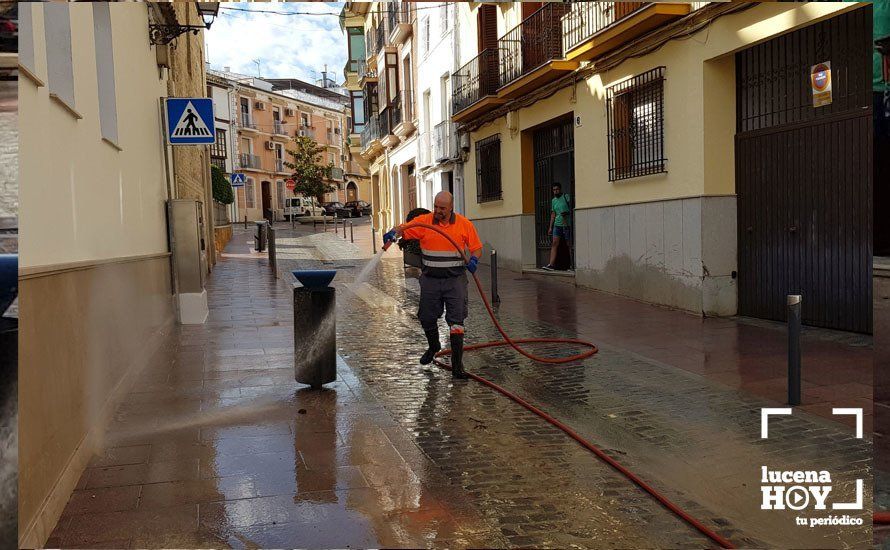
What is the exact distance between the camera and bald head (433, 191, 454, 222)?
712 centimetres

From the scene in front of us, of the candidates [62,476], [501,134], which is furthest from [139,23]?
[501,134]

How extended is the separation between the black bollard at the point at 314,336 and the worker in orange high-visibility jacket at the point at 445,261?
3.22ft

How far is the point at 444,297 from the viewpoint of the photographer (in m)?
7.30

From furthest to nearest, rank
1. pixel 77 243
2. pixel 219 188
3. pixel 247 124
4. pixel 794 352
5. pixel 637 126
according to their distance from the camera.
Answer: pixel 247 124
pixel 219 188
pixel 637 126
pixel 794 352
pixel 77 243

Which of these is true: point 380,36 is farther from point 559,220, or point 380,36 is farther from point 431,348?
point 431,348

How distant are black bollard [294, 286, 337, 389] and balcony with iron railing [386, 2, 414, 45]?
70.2 ft

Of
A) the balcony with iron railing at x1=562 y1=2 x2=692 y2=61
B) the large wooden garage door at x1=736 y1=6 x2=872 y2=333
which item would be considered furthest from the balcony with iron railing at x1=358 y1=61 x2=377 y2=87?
the large wooden garage door at x1=736 y1=6 x2=872 y2=333

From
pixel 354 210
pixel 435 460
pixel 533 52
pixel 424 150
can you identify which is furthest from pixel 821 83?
pixel 354 210

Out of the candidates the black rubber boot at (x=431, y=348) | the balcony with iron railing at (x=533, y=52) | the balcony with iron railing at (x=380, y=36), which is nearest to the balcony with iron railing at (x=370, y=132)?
the balcony with iron railing at (x=380, y=36)

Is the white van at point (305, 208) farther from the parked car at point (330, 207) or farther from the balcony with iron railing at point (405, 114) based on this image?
the balcony with iron railing at point (405, 114)

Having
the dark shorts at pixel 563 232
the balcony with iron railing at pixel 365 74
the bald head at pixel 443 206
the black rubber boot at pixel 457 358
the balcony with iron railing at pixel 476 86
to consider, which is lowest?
the black rubber boot at pixel 457 358

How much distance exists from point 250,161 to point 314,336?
52.1 meters

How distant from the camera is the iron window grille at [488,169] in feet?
61.2

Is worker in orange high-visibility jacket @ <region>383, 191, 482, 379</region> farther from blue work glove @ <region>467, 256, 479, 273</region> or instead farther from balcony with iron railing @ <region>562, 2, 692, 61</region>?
balcony with iron railing @ <region>562, 2, 692, 61</region>
